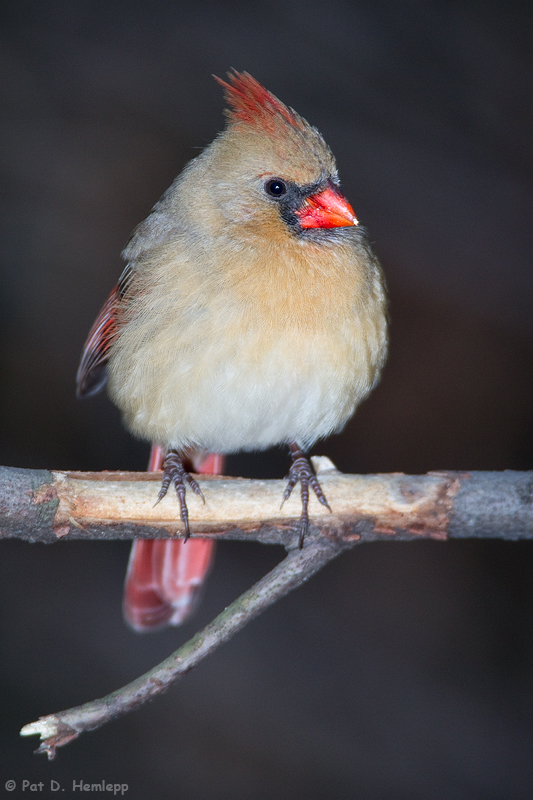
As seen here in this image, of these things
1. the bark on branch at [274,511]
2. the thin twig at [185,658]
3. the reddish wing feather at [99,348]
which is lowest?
the thin twig at [185,658]

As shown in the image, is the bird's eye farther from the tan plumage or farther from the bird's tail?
the bird's tail

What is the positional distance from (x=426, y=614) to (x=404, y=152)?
8.03 feet

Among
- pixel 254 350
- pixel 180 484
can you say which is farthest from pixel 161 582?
pixel 254 350

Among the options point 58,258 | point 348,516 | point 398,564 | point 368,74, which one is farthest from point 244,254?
point 398,564

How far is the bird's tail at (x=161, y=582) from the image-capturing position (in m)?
2.63

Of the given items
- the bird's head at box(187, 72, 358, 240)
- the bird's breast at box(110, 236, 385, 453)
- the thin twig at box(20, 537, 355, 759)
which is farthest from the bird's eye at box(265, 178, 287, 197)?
the thin twig at box(20, 537, 355, 759)

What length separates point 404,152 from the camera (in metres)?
3.80

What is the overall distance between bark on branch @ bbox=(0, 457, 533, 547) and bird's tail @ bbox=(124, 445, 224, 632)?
0.66 metres

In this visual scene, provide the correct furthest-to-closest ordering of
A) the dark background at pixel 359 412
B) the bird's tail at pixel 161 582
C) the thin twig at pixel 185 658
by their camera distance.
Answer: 1. the dark background at pixel 359 412
2. the bird's tail at pixel 161 582
3. the thin twig at pixel 185 658

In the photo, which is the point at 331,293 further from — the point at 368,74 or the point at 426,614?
the point at 426,614

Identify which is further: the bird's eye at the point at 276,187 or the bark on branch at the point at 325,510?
the bird's eye at the point at 276,187

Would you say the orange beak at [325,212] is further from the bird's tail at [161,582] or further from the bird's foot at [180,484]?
the bird's tail at [161,582]

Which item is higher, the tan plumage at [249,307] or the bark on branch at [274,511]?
the tan plumage at [249,307]

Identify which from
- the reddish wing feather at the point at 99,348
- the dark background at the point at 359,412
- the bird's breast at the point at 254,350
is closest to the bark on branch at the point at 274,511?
the bird's breast at the point at 254,350
